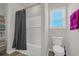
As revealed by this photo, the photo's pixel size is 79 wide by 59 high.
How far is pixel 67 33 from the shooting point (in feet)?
5.28

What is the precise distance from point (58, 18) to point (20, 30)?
21.3 inches

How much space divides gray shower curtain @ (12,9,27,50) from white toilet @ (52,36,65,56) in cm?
41

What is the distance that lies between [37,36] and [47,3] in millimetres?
461

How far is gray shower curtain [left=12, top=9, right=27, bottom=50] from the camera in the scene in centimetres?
163

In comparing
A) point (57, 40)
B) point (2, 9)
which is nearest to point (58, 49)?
point (57, 40)

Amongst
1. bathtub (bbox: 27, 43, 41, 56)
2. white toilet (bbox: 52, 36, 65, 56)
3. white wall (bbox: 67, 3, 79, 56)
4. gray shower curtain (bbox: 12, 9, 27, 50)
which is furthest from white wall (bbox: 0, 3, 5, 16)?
white wall (bbox: 67, 3, 79, 56)

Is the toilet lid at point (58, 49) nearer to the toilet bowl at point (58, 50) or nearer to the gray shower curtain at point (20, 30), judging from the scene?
the toilet bowl at point (58, 50)

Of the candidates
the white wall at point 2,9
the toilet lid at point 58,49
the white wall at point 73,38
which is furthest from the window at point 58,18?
the white wall at point 2,9

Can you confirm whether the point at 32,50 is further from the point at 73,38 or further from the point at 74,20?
the point at 74,20

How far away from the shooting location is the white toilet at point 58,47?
1.61 meters

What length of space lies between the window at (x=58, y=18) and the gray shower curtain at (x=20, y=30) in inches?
14.9

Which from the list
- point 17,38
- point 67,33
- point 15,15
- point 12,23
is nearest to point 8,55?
point 17,38

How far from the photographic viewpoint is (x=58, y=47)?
163 centimetres

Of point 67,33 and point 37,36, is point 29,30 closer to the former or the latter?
point 37,36
